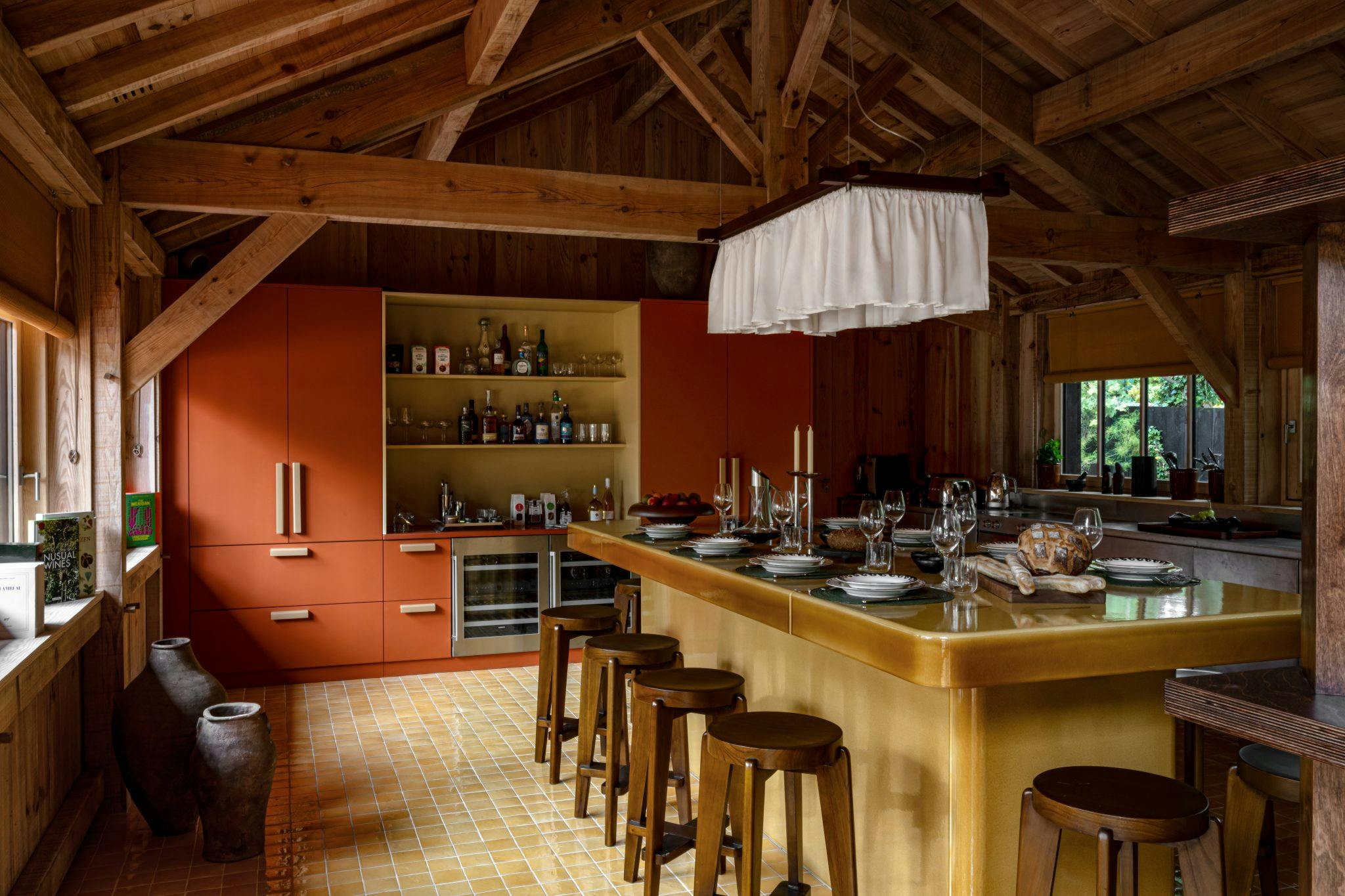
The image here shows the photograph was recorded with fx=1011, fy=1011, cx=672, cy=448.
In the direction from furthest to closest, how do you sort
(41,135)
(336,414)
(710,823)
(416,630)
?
1. (416,630)
2. (336,414)
3. (41,135)
4. (710,823)

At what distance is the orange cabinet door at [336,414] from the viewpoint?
5.77 meters

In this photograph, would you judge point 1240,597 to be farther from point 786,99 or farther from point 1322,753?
point 786,99

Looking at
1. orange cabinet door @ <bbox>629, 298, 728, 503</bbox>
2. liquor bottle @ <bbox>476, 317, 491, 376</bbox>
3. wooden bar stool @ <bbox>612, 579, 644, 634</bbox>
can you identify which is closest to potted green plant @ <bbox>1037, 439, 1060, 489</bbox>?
orange cabinet door @ <bbox>629, 298, 728, 503</bbox>

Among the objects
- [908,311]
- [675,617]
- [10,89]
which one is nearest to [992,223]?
[908,311]

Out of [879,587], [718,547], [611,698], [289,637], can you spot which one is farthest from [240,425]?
[879,587]

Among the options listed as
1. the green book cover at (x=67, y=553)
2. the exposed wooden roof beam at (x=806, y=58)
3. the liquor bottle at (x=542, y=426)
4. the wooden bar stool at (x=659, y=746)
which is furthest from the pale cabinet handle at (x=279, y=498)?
the exposed wooden roof beam at (x=806, y=58)

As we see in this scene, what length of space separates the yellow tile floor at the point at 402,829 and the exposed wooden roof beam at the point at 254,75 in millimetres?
2443

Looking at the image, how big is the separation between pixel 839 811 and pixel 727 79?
5.43 metres

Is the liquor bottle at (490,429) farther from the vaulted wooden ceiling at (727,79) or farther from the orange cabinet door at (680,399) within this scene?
the vaulted wooden ceiling at (727,79)

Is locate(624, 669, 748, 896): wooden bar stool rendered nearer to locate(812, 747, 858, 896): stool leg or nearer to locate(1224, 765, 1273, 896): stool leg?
locate(812, 747, 858, 896): stool leg

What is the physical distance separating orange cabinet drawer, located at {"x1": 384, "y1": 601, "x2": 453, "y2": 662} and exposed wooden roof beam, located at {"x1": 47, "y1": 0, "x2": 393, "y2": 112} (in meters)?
3.49

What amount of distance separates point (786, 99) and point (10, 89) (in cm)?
343

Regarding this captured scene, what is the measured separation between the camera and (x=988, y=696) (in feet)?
8.01

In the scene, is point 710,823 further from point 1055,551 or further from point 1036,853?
point 1055,551
